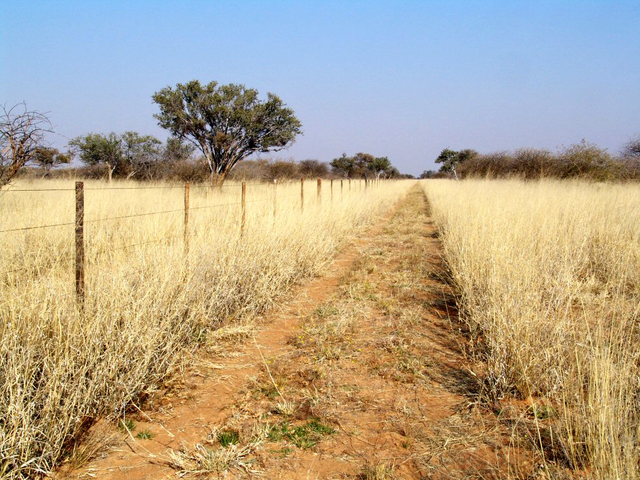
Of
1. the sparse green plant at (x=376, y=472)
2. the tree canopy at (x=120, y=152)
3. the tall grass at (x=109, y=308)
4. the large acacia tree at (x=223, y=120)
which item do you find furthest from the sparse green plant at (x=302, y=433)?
the tree canopy at (x=120, y=152)

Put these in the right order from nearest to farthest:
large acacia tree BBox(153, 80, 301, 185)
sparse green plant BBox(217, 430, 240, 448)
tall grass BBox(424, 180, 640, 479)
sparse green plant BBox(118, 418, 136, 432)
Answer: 1. tall grass BBox(424, 180, 640, 479)
2. sparse green plant BBox(217, 430, 240, 448)
3. sparse green plant BBox(118, 418, 136, 432)
4. large acacia tree BBox(153, 80, 301, 185)

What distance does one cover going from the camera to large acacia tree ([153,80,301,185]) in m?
16.5

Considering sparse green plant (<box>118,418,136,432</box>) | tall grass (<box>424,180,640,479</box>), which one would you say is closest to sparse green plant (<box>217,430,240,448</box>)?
sparse green plant (<box>118,418,136,432</box>)

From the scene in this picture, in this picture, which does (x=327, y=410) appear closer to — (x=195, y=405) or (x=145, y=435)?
(x=195, y=405)

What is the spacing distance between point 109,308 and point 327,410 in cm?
179

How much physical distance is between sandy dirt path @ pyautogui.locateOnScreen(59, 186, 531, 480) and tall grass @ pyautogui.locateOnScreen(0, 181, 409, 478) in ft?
0.88

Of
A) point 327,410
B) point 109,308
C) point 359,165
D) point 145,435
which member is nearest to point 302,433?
point 327,410

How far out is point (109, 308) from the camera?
298cm

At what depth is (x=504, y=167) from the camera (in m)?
24.0

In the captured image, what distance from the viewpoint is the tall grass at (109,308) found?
2.17 metres

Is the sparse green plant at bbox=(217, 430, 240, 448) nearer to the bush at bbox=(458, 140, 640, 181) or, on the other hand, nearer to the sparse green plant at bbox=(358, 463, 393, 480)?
the sparse green plant at bbox=(358, 463, 393, 480)

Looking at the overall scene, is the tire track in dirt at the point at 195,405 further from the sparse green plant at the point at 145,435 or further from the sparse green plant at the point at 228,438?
the sparse green plant at the point at 228,438

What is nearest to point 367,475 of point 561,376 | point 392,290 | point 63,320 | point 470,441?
point 470,441

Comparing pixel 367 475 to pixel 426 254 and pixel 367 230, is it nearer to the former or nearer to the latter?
pixel 426 254
